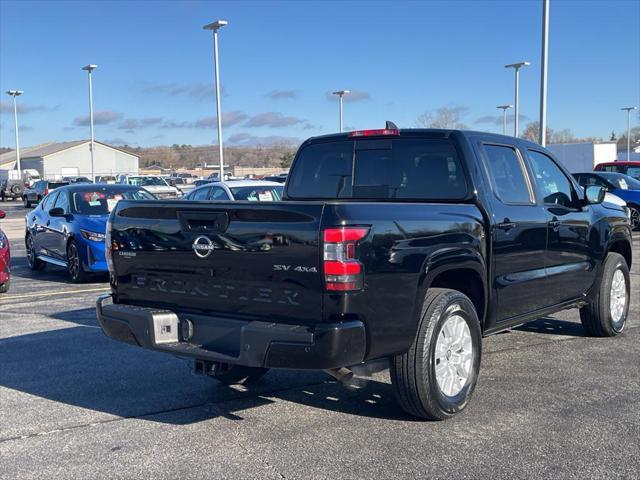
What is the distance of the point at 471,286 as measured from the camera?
528 centimetres

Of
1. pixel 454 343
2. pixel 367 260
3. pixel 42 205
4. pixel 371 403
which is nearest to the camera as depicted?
pixel 367 260

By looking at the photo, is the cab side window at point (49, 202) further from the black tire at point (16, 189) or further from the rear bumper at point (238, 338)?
the black tire at point (16, 189)

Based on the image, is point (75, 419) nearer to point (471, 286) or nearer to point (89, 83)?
point (471, 286)

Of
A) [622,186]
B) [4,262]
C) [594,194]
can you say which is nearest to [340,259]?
[594,194]

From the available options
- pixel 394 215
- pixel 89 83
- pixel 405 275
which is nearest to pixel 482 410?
pixel 405 275

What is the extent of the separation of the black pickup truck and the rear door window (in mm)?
15

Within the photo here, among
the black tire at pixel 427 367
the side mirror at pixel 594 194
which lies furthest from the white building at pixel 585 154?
the black tire at pixel 427 367

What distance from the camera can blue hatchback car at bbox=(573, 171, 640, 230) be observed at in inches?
771

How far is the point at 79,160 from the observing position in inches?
3506

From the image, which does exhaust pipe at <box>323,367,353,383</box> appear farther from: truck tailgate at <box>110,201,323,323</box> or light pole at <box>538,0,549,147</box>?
light pole at <box>538,0,549,147</box>

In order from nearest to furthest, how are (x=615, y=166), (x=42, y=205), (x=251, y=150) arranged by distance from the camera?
(x=42, y=205)
(x=615, y=166)
(x=251, y=150)

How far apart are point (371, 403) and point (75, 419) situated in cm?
207

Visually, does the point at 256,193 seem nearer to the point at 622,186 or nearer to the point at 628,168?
the point at 622,186

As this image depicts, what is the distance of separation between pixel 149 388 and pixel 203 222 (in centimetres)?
179
